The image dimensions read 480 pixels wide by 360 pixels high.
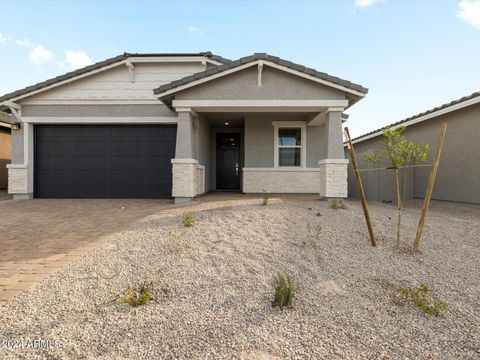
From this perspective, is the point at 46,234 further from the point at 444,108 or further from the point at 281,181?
the point at 444,108

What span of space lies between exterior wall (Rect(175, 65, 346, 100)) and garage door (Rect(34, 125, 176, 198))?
278 cm

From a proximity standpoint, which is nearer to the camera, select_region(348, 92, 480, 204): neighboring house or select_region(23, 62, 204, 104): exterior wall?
select_region(348, 92, 480, 204): neighboring house

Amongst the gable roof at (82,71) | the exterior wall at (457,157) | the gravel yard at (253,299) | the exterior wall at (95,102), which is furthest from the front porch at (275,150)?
the gravel yard at (253,299)

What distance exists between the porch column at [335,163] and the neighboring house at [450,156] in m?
3.51

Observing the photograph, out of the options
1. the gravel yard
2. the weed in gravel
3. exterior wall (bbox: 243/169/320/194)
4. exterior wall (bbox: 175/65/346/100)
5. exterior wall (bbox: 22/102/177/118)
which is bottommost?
the gravel yard

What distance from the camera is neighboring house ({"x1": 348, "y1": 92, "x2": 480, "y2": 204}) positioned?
7816 mm

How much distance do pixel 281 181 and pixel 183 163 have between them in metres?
4.25

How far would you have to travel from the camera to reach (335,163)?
7.50m

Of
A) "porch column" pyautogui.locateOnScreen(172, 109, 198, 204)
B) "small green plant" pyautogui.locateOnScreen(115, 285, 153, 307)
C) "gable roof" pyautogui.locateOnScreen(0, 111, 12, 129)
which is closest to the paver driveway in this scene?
"small green plant" pyautogui.locateOnScreen(115, 285, 153, 307)

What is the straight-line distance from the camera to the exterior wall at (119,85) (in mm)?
9312

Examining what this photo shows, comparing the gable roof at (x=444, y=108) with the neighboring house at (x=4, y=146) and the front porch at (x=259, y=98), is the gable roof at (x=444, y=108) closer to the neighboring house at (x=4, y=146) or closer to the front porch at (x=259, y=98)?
the front porch at (x=259, y=98)

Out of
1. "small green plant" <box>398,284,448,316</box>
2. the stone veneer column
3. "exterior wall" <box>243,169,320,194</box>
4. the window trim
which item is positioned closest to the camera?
"small green plant" <box>398,284,448,316</box>

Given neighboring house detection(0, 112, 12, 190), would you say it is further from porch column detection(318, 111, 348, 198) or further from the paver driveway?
porch column detection(318, 111, 348, 198)

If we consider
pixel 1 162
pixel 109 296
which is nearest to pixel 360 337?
pixel 109 296
